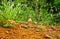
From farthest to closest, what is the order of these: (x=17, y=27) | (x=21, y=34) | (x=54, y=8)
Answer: (x=54, y=8) → (x=17, y=27) → (x=21, y=34)

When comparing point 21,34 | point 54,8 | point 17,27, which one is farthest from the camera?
point 54,8

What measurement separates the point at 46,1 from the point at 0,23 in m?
6.01

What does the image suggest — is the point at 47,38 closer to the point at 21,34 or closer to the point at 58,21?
the point at 21,34

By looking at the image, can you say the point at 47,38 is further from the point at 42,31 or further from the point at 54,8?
the point at 54,8

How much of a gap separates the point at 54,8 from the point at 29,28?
511 cm

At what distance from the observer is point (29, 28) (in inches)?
204

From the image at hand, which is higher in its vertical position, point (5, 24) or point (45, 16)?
point (5, 24)

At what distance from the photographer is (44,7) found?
10.2 meters

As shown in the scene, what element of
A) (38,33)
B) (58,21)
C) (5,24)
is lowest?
(58,21)

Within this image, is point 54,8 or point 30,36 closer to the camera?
point 30,36

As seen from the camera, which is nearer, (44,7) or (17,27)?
(17,27)

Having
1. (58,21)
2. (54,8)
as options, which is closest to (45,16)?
(58,21)

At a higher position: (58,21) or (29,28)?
(29,28)

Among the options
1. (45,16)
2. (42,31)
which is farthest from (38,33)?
(45,16)
